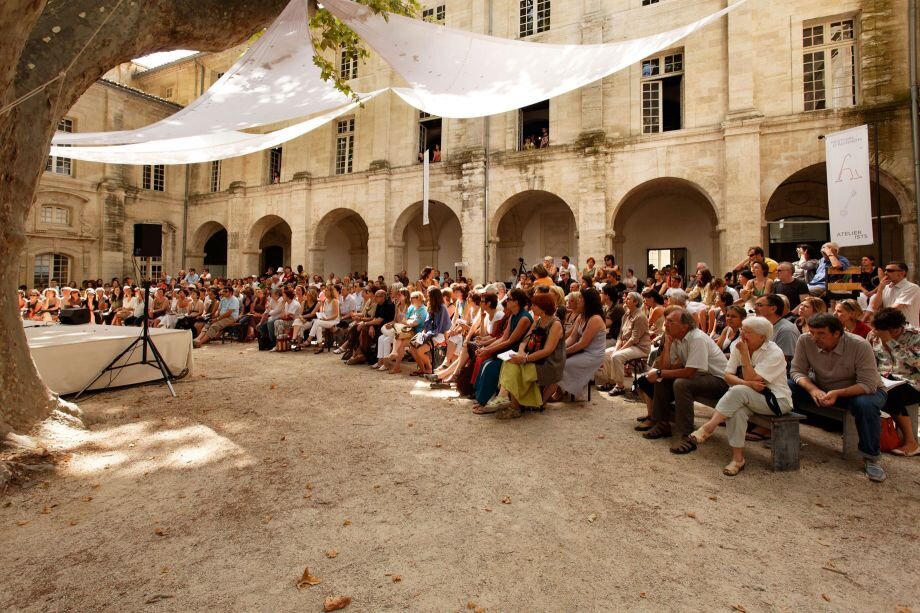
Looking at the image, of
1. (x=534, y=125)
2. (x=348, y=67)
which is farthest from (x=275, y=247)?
(x=534, y=125)

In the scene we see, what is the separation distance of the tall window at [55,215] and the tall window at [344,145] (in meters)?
12.4

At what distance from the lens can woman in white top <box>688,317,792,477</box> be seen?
364cm

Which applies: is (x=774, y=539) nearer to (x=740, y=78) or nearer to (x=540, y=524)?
(x=540, y=524)

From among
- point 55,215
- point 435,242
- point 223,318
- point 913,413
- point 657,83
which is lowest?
point 913,413

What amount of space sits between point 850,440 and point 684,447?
4.34 feet

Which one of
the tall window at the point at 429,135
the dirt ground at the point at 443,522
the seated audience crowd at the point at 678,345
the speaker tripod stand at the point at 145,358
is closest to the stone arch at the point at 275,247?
the tall window at the point at 429,135

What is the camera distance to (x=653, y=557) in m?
2.45

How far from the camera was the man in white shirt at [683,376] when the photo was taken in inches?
162

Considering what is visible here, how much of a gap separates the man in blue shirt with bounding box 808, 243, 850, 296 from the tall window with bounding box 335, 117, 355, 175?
1667 centimetres

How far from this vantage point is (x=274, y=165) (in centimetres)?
2192

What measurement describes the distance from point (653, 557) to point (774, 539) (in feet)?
2.67

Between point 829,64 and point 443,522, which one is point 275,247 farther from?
point 443,522

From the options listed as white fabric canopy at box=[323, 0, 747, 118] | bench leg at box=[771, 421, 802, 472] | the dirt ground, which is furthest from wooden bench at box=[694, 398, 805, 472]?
white fabric canopy at box=[323, 0, 747, 118]

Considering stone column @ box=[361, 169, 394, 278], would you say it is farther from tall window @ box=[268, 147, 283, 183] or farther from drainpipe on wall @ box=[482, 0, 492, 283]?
tall window @ box=[268, 147, 283, 183]
